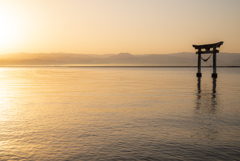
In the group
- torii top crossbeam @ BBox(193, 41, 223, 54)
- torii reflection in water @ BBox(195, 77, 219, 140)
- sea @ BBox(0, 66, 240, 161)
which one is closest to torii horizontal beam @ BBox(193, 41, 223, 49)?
torii top crossbeam @ BBox(193, 41, 223, 54)

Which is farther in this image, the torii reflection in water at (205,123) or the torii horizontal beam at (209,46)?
the torii horizontal beam at (209,46)

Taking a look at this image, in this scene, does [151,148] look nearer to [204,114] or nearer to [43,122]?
[43,122]

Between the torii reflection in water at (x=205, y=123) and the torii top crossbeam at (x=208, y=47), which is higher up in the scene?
the torii top crossbeam at (x=208, y=47)

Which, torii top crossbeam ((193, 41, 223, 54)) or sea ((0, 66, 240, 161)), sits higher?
torii top crossbeam ((193, 41, 223, 54))

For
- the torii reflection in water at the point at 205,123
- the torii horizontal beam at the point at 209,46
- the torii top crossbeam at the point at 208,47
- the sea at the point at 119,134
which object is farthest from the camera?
the torii top crossbeam at the point at 208,47

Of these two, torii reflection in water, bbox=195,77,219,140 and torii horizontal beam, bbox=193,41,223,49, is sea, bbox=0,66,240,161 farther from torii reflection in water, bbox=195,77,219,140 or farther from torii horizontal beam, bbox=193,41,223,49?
torii horizontal beam, bbox=193,41,223,49

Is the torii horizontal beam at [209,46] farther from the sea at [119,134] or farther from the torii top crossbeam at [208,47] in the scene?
the sea at [119,134]

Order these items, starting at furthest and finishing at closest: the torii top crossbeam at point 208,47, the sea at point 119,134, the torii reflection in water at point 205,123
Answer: the torii top crossbeam at point 208,47, the torii reflection in water at point 205,123, the sea at point 119,134

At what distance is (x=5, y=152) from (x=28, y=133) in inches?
76.0

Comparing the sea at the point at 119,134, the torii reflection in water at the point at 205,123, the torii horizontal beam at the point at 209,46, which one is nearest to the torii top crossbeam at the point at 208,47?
the torii horizontal beam at the point at 209,46

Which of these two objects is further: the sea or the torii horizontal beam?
the torii horizontal beam

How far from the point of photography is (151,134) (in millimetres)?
8539

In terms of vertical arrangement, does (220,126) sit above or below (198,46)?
below

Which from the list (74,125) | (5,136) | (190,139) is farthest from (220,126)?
(5,136)
